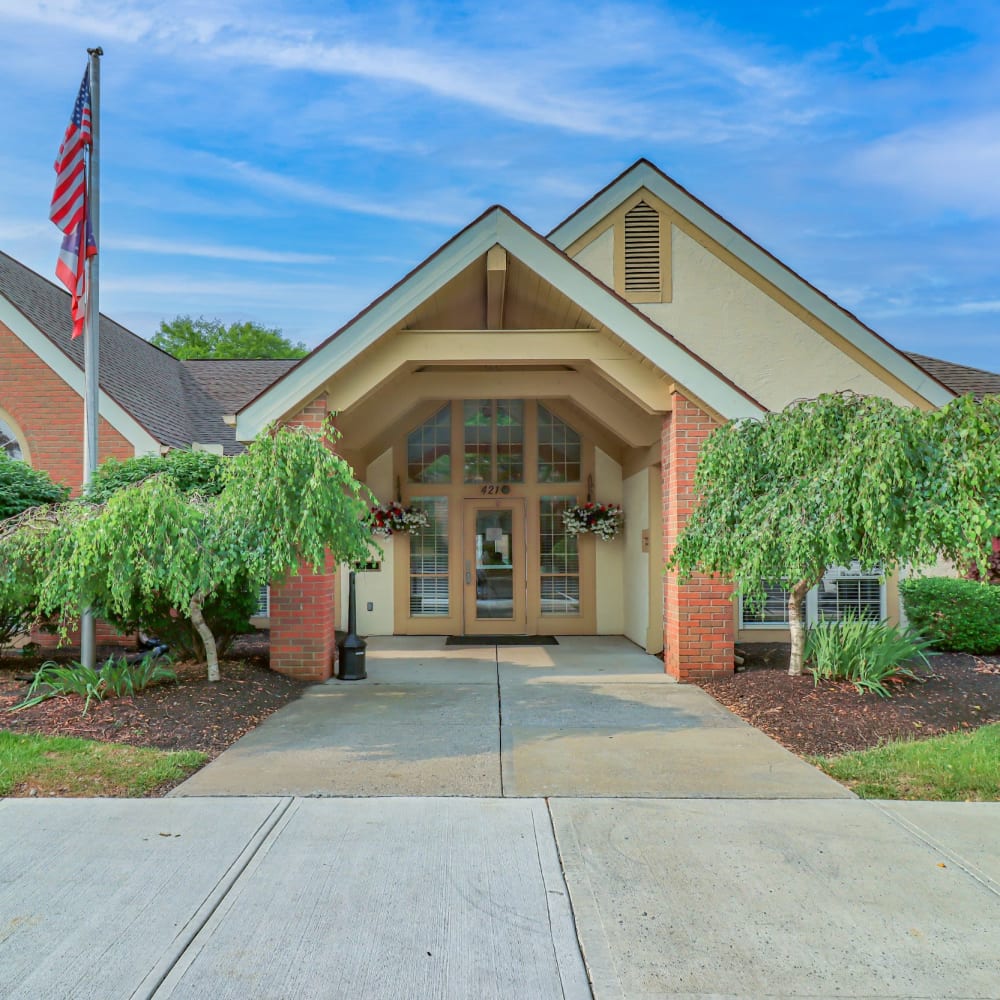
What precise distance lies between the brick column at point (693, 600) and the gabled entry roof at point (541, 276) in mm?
401

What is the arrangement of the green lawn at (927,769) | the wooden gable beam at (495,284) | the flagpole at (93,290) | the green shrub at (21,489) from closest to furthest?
1. the green lawn at (927,769)
2. the flagpole at (93,290)
3. the wooden gable beam at (495,284)
4. the green shrub at (21,489)

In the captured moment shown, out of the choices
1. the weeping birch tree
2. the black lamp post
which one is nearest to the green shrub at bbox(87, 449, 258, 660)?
the weeping birch tree

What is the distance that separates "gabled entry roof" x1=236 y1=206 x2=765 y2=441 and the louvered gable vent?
4.79m

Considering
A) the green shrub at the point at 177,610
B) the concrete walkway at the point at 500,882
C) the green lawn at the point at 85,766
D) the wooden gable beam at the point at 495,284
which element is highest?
the wooden gable beam at the point at 495,284

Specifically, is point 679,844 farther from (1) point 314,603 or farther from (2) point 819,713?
(1) point 314,603

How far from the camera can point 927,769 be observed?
5.49 meters

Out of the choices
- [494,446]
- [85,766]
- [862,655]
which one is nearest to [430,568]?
[494,446]

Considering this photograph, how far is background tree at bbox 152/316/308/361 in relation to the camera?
40.0 m

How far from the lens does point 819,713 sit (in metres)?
7.05

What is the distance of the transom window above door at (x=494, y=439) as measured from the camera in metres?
13.3

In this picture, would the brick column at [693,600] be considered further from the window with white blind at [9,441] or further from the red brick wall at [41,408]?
the window with white blind at [9,441]

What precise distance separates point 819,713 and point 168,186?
611 inches

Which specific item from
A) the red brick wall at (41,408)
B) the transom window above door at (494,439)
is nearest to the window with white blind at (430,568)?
the transom window above door at (494,439)

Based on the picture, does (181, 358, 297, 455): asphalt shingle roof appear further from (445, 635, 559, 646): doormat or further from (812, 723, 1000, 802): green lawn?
(812, 723, 1000, 802): green lawn
